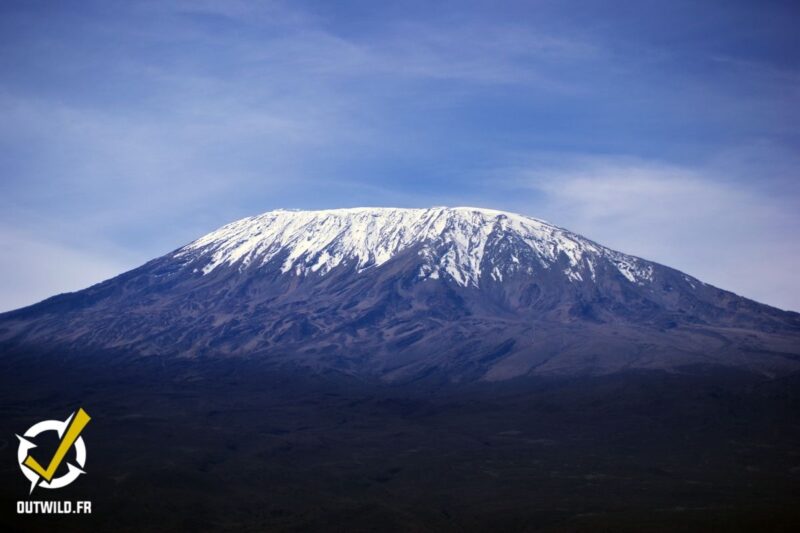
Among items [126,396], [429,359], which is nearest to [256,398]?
[126,396]

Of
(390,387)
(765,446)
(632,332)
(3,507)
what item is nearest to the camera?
(3,507)

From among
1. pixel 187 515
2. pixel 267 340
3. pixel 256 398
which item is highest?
pixel 267 340

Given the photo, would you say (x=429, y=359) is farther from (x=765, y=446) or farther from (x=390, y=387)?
(x=765, y=446)

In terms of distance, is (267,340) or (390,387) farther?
(267,340)

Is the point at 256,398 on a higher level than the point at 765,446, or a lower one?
higher

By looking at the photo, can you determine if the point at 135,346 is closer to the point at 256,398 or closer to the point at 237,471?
the point at 256,398

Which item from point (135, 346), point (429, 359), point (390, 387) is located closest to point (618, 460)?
point (390, 387)

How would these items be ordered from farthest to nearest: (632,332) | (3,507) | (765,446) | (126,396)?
(632,332)
(126,396)
(765,446)
(3,507)
